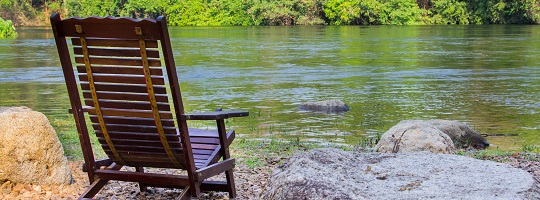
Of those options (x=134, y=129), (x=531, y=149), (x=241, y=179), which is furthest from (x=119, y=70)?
(x=531, y=149)

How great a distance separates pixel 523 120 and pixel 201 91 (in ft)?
25.8

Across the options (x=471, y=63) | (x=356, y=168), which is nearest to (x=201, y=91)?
(x=471, y=63)

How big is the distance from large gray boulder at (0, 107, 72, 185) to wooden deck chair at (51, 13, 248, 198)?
56 cm

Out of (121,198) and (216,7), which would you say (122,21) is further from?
(216,7)

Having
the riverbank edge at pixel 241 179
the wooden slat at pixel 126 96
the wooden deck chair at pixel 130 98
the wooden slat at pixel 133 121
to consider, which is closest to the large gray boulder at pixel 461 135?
the riverbank edge at pixel 241 179

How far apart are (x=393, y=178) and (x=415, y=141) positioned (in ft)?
11.5

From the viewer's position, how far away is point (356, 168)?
176 inches

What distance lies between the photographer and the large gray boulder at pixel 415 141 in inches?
301

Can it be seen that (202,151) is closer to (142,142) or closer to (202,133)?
(202,133)

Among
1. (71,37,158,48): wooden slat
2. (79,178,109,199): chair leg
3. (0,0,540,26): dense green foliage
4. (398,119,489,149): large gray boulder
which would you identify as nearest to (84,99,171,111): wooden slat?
(71,37,158,48): wooden slat

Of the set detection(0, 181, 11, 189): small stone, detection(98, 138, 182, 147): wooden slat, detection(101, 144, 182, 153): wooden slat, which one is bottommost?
detection(0, 181, 11, 189): small stone

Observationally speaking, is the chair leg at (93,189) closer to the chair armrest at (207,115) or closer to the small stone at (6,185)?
the small stone at (6,185)

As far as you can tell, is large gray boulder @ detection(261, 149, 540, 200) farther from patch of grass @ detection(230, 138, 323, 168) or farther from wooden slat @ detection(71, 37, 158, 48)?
patch of grass @ detection(230, 138, 323, 168)

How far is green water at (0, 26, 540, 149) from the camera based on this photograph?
11977mm
